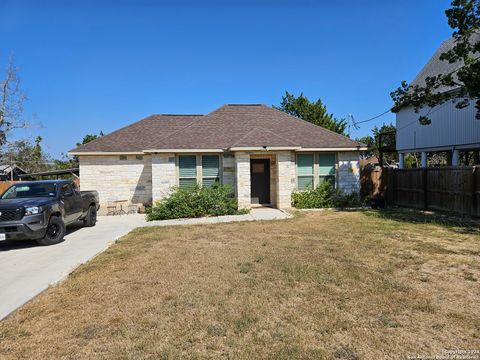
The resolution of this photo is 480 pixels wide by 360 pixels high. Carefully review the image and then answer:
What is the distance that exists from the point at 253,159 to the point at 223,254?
333 inches

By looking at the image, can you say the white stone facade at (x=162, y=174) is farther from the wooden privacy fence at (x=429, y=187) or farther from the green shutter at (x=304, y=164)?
the wooden privacy fence at (x=429, y=187)

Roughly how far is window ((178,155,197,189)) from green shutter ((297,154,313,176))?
16.1 ft

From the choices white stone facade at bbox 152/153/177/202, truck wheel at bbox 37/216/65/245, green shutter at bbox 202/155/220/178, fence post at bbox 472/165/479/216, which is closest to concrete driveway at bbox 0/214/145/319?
truck wheel at bbox 37/216/65/245

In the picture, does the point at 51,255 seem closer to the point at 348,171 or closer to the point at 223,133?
the point at 223,133

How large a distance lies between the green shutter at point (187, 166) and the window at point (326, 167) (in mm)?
5952

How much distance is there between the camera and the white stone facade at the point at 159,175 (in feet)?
45.1

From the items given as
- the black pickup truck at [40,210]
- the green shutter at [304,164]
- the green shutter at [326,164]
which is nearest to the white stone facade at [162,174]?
the black pickup truck at [40,210]

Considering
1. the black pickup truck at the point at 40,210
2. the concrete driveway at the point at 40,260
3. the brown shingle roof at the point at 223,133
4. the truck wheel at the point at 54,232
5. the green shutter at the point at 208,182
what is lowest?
the concrete driveway at the point at 40,260

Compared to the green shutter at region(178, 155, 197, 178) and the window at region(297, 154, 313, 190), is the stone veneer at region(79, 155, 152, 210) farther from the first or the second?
the window at region(297, 154, 313, 190)

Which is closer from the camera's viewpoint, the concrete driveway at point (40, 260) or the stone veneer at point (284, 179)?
the concrete driveway at point (40, 260)

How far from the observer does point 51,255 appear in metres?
7.45

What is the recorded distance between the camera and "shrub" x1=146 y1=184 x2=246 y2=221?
41.6 feet

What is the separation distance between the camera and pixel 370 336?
345 cm

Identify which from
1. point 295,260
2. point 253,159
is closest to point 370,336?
point 295,260
